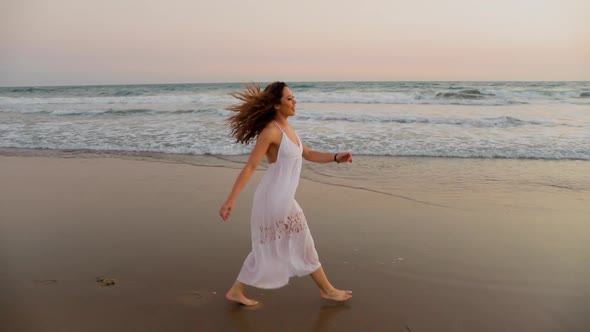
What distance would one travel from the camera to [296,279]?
395 centimetres

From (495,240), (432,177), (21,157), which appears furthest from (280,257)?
(21,157)

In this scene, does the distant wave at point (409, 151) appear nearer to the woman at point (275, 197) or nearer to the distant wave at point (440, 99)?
the woman at point (275, 197)

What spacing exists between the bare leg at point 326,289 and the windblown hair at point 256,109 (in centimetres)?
109

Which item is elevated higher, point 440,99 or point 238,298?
point 440,99

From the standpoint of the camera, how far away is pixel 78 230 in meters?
5.07

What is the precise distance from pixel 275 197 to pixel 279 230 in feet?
0.76

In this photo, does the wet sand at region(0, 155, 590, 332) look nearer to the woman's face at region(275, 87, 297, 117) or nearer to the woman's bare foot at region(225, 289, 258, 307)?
the woman's bare foot at region(225, 289, 258, 307)

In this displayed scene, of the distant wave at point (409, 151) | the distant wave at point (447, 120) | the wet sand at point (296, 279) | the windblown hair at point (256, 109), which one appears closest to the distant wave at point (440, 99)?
the distant wave at point (447, 120)

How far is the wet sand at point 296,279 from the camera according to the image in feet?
10.8

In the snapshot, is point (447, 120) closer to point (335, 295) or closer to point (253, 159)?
point (335, 295)

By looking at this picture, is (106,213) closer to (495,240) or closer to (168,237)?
(168,237)

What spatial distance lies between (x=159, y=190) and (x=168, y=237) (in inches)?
76.6

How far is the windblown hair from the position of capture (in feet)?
10.7

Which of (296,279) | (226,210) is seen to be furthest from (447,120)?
(226,210)
